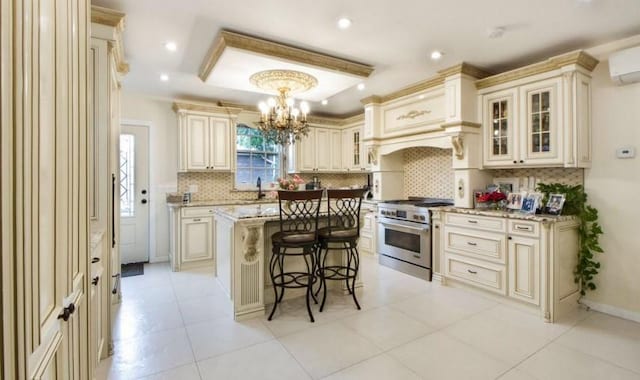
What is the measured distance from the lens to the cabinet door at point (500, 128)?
138 inches

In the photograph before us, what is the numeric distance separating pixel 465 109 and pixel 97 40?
3.63 metres

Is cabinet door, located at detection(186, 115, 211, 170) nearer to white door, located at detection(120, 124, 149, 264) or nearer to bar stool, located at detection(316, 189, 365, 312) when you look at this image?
white door, located at detection(120, 124, 149, 264)

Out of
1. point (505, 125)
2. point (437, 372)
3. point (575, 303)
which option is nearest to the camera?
point (437, 372)

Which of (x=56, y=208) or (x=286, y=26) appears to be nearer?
(x=56, y=208)

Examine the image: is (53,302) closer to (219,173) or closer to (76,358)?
(76,358)

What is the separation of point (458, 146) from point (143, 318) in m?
3.87

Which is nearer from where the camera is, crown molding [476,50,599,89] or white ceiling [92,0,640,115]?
white ceiling [92,0,640,115]

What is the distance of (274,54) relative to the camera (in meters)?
3.04

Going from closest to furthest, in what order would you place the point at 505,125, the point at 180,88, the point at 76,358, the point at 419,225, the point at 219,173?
1. the point at 76,358
2. the point at 505,125
3. the point at 419,225
4. the point at 180,88
5. the point at 219,173

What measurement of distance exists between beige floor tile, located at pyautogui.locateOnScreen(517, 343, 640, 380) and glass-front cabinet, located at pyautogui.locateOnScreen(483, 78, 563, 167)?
1.79m

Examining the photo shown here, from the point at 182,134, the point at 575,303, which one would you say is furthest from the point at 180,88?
the point at 575,303

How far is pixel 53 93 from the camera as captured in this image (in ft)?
3.22

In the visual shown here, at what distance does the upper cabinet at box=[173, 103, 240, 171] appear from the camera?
4855 mm

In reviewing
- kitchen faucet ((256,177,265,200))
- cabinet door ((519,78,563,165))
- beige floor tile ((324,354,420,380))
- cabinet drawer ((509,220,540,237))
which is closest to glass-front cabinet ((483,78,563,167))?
cabinet door ((519,78,563,165))
